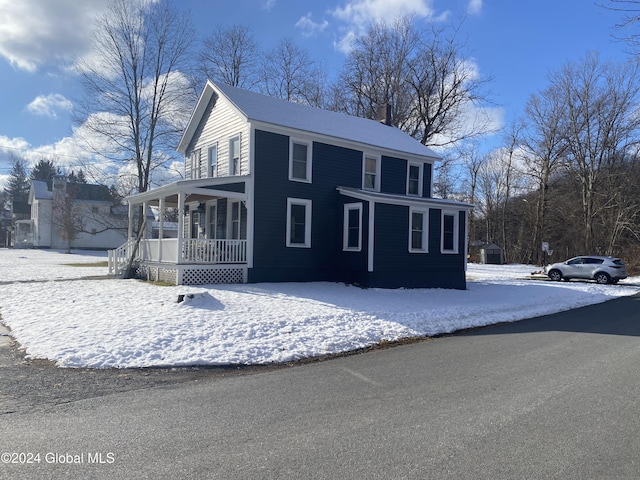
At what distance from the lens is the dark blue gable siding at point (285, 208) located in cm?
1570

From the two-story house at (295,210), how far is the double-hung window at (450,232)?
2.0 inches

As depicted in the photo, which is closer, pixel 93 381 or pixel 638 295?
pixel 93 381

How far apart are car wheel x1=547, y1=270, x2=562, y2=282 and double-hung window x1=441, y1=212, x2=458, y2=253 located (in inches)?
383

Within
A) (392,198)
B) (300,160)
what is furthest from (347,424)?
(300,160)

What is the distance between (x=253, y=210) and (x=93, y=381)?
1028 centimetres

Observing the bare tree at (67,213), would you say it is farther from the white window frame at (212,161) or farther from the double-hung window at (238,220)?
the double-hung window at (238,220)

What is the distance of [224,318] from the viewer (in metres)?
9.10

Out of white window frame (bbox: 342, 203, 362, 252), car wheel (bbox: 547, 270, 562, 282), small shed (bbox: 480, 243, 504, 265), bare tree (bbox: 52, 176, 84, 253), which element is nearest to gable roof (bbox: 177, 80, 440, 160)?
white window frame (bbox: 342, 203, 362, 252)

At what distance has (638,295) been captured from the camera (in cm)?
1867

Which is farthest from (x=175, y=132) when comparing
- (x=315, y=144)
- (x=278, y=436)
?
(x=278, y=436)

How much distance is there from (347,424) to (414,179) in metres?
17.6

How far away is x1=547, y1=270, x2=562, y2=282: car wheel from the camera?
80.6 ft

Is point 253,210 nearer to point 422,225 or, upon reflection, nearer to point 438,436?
point 422,225

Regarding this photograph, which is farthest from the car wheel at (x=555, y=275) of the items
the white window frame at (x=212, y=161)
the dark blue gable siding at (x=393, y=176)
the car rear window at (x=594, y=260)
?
the white window frame at (x=212, y=161)
